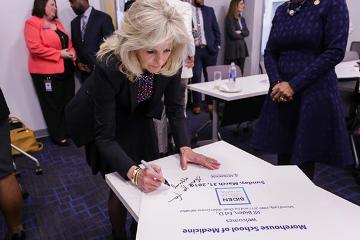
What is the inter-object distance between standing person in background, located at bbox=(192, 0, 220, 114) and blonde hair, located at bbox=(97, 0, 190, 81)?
10.8ft

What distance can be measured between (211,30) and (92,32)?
77.1 inches

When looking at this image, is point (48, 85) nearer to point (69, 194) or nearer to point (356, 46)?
point (69, 194)

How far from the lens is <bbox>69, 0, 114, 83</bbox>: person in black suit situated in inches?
127

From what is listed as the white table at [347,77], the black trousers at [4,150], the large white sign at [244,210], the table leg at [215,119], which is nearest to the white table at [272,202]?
the large white sign at [244,210]

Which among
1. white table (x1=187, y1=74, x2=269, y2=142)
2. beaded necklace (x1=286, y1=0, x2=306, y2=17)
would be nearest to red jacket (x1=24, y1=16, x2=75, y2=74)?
white table (x1=187, y1=74, x2=269, y2=142)

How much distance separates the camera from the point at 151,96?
123 centimetres

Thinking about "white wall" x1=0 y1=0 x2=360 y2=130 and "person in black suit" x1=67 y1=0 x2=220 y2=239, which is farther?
"white wall" x1=0 y1=0 x2=360 y2=130

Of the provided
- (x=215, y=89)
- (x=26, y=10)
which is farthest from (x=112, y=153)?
(x=26, y=10)

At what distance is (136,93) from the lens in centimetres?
116

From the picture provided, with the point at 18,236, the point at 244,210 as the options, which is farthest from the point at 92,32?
the point at 244,210

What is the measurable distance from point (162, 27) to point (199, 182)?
20.3 inches

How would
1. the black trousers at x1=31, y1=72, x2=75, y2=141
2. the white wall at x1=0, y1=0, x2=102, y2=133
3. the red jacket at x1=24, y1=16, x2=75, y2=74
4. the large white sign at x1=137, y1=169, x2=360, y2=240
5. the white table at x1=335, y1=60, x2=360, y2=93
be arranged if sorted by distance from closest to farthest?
1. the large white sign at x1=137, y1=169, x2=360, y2=240
2. the white table at x1=335, y1=60, x2=360, y2=93
3. the red jacket at x1=24, y1=16, x2=75, y2=74
4. the white wall at x1=0, y1=0, x2=102, y2=133
5. the black trousers at x1=31, y1=72, x2=75, y2=141

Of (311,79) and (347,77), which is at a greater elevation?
(311,79)
